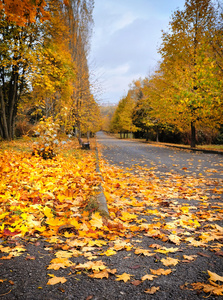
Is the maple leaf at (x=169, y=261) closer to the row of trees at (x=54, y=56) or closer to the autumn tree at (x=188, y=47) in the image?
the row of trees at (x=54, y=56)

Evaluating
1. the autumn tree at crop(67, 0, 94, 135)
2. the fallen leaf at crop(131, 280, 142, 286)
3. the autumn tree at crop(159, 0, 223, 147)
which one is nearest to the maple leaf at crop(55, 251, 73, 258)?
the fallen leaf at crop(131, 280, 142, 286)

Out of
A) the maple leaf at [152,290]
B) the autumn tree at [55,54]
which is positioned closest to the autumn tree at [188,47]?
the autumn tree at [55,54]

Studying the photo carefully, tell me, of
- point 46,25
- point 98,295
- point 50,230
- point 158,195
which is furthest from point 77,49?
point 98,295

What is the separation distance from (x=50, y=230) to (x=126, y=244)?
930 millimetres

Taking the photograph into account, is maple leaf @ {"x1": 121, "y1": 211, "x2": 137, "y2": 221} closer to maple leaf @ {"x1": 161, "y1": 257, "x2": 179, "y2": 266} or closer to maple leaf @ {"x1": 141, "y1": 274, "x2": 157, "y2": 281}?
maple leaf @ {"x1": 161, "y1": 257, "x2": 179, "y2": 266}

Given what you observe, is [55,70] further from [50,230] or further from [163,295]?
[163,295]

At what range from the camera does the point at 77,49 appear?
15281 mm

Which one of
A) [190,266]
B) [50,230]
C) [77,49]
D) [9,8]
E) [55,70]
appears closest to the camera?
[190,266]

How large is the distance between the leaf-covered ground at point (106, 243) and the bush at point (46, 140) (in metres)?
2.62

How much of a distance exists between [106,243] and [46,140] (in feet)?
17.0

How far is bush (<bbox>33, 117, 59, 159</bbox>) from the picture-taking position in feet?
22.6

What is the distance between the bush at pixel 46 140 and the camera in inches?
271

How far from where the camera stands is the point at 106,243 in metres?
2.39

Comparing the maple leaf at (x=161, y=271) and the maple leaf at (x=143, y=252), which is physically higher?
the maple leaf at (x=161, y=271)
